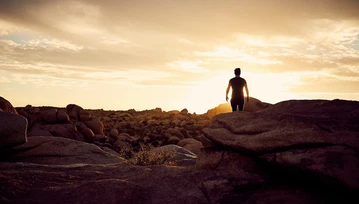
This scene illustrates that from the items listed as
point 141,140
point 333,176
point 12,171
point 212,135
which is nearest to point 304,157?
point 333,176

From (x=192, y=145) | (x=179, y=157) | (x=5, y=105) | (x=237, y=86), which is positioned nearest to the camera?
(x=237, y=86)

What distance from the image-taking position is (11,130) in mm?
11211

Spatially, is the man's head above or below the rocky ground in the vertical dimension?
above

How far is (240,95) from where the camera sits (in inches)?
556

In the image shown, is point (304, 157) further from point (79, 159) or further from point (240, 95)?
point (79, 159)

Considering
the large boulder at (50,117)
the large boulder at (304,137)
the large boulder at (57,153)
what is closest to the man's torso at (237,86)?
the large boulder at (304,137)

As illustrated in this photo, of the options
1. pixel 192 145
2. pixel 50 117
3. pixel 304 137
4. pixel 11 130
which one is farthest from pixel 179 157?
pixel 50 117

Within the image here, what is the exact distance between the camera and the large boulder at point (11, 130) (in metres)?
11.1

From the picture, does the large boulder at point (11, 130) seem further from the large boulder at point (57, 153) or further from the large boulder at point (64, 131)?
the large boulder at point (64, 131)

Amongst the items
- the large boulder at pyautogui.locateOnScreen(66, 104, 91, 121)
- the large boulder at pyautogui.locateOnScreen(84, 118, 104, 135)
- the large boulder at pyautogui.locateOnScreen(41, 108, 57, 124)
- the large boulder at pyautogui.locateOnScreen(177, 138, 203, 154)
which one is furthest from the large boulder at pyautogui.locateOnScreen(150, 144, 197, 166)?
A: the large boulder at pyautogui.locateOnScreen(66, 104, 91, 121)

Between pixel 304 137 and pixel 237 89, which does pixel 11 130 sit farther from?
pixel 304 137

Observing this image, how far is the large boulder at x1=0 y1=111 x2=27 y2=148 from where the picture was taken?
36.4 ft

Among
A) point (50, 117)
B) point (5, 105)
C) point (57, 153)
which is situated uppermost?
point (5, 105)

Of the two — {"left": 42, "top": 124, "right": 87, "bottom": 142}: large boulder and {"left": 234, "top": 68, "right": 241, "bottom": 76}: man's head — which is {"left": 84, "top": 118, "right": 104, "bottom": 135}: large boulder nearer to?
{"left": 42, "top": 124, "right": 87, "bottom": 142}: large boulder
